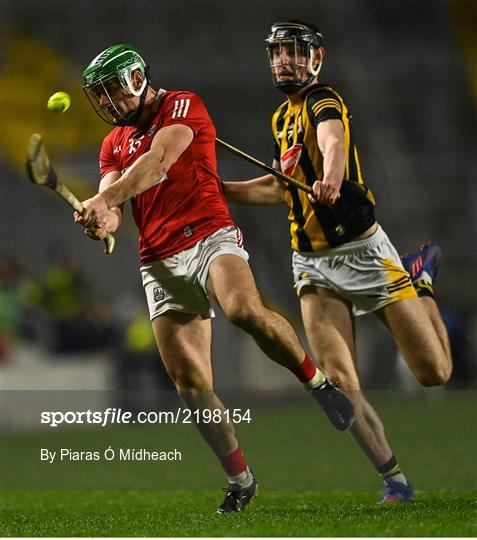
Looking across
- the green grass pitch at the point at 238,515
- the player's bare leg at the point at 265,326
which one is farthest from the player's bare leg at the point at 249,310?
the green grass pitch at the point at 238,515

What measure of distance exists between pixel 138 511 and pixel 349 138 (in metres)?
2.03

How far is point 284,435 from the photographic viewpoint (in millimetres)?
9016

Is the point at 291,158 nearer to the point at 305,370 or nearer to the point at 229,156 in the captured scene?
the point at 305,370

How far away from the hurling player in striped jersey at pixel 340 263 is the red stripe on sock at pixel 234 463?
599 mm

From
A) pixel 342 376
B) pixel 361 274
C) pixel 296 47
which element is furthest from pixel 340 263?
pixel 296 47

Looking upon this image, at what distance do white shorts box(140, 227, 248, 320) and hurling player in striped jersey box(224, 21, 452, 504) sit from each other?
0.47 metres

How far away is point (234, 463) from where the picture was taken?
17.1 feet

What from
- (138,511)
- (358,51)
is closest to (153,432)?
(138,511)

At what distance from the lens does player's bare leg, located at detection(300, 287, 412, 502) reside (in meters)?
5.44

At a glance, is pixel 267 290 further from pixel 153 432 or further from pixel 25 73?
pixel 25 73

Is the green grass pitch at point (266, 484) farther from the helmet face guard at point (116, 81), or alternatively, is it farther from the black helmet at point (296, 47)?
the black helmet at point (296, 47)

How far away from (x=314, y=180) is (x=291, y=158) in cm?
16

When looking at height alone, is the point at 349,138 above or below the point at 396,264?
above

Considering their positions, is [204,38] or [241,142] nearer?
[241,142]
